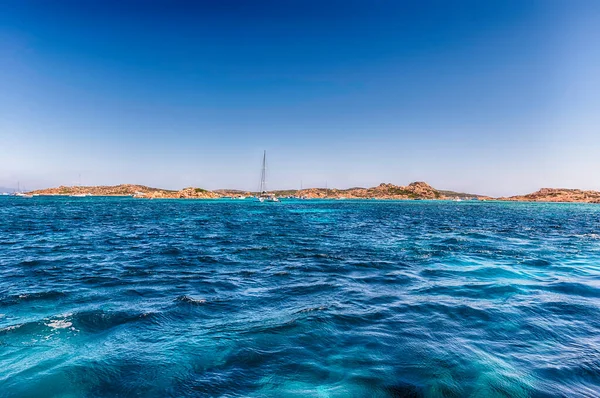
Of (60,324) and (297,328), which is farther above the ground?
(297,328)

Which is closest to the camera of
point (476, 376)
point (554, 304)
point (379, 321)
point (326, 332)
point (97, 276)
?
point (476, 376)

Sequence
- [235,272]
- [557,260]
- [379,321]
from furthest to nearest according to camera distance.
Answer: [557,260] < [235,272] < [379,321]

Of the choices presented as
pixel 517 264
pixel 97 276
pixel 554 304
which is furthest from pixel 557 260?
pixel 97 276

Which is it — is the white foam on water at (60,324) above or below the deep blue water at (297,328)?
below

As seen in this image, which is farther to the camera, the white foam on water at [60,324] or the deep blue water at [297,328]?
the white foam on water at [60,324]

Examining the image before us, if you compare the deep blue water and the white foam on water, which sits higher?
the deep blue water

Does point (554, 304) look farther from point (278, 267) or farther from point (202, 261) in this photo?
point (202, 261)

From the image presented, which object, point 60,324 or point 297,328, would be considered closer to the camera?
point 297,328

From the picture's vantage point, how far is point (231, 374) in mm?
6125

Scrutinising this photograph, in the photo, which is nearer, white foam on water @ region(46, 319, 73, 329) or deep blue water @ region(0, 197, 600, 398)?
deep blue water @ region(0, 197, 600, 398)

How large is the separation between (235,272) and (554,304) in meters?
12.6

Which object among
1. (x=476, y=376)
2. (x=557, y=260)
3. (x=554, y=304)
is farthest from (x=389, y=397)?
(x=557, y=260)

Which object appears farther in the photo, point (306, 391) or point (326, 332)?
point (326, 332)

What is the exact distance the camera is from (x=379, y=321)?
888cm
